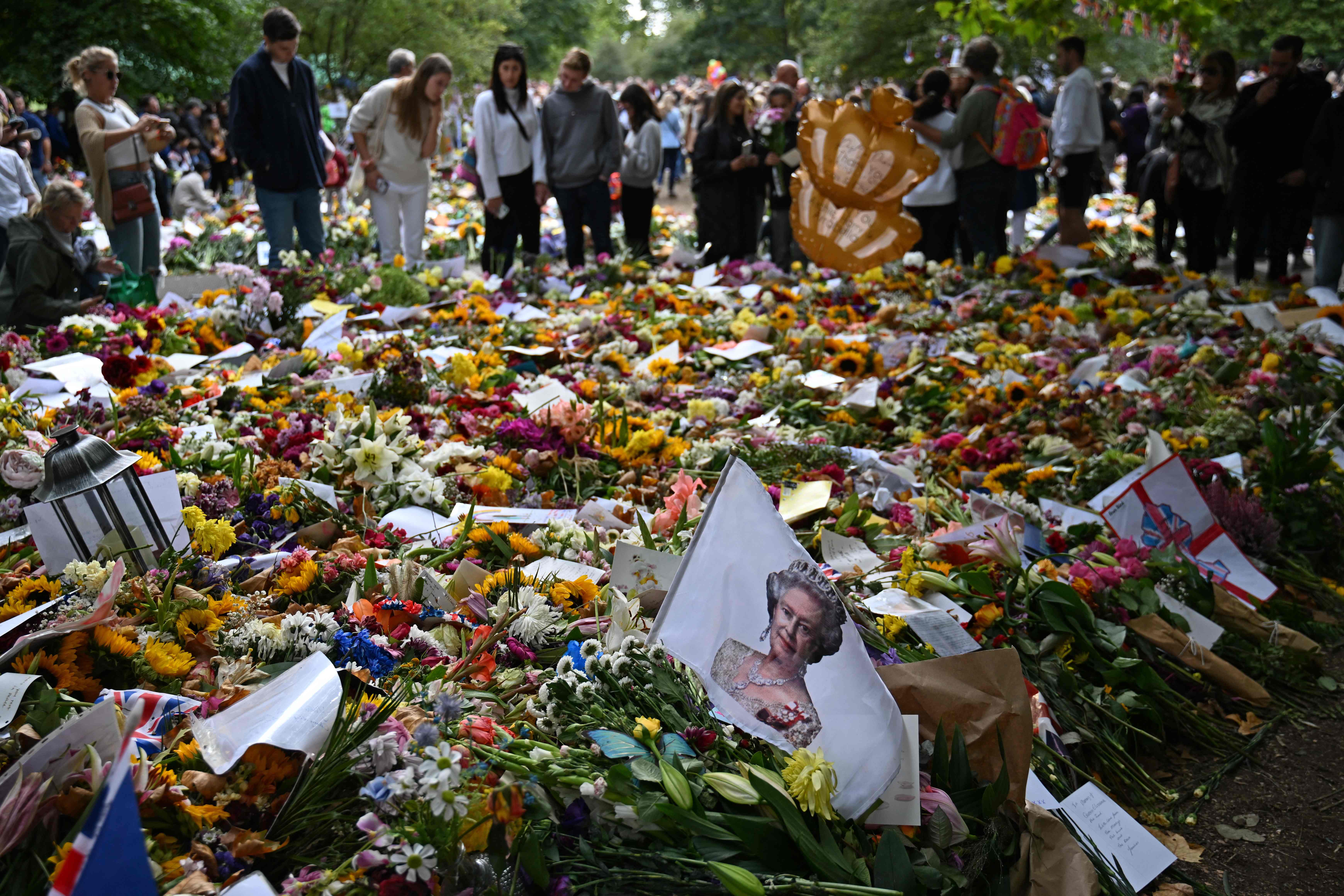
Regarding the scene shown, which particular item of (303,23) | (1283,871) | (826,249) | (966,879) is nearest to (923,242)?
(826,249)

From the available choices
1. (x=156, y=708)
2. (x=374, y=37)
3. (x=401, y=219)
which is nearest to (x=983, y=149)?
(x=401, y=219)

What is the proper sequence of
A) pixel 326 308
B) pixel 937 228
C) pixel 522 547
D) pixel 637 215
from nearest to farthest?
pixel 522 547
pixel 326 308
pixel 937 228
pixel 637 215

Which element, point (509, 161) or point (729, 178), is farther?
point (729, 178)

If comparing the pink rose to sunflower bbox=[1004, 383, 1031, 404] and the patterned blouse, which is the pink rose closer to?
the patterned blouse

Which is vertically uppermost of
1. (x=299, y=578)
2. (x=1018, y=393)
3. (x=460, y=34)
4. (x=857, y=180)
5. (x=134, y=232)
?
(x=460, y=34)

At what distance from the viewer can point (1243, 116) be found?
600cm

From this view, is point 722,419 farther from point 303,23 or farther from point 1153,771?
point 303,23

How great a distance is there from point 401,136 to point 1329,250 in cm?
578

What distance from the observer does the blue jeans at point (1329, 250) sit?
5.66 meters

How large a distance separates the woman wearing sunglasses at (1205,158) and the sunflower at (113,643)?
6.60 meters

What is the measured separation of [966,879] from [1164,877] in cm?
78

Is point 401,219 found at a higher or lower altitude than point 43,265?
lower

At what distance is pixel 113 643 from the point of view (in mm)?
1992

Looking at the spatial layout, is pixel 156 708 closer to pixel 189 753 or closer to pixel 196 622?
pixel 189 753
